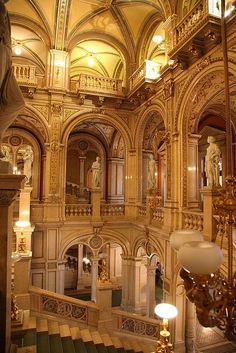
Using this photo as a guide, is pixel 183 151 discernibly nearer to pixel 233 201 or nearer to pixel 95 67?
pixel 233 201

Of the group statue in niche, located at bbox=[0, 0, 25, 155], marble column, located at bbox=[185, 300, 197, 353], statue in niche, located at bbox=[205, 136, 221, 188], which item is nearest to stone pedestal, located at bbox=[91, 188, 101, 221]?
marble column, located at bbox=[185, 300, 197, 353]

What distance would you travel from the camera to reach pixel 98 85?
1187 centimetres

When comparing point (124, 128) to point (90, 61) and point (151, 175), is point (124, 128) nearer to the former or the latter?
point (151, 175)

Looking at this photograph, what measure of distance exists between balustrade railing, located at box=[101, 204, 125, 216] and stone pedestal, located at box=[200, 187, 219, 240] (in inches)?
226

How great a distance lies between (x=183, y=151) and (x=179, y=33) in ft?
11.9

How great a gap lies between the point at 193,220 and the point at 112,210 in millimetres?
4892

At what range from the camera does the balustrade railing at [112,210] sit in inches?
482

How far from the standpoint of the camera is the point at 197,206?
9031mm

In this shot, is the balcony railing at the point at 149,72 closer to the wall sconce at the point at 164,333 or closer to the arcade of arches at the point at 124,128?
the arcade of arches at the point at 124,128

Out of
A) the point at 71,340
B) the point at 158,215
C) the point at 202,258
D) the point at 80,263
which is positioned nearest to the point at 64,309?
the point at 71,340

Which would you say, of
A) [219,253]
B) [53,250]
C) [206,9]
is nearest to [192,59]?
[206,9]

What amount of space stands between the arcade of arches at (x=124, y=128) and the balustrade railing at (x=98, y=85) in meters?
0.04

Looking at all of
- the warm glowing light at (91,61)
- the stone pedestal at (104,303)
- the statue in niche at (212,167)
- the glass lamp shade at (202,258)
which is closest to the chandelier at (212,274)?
the glass lamp shade at (202,258)

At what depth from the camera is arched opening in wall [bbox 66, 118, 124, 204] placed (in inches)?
646
